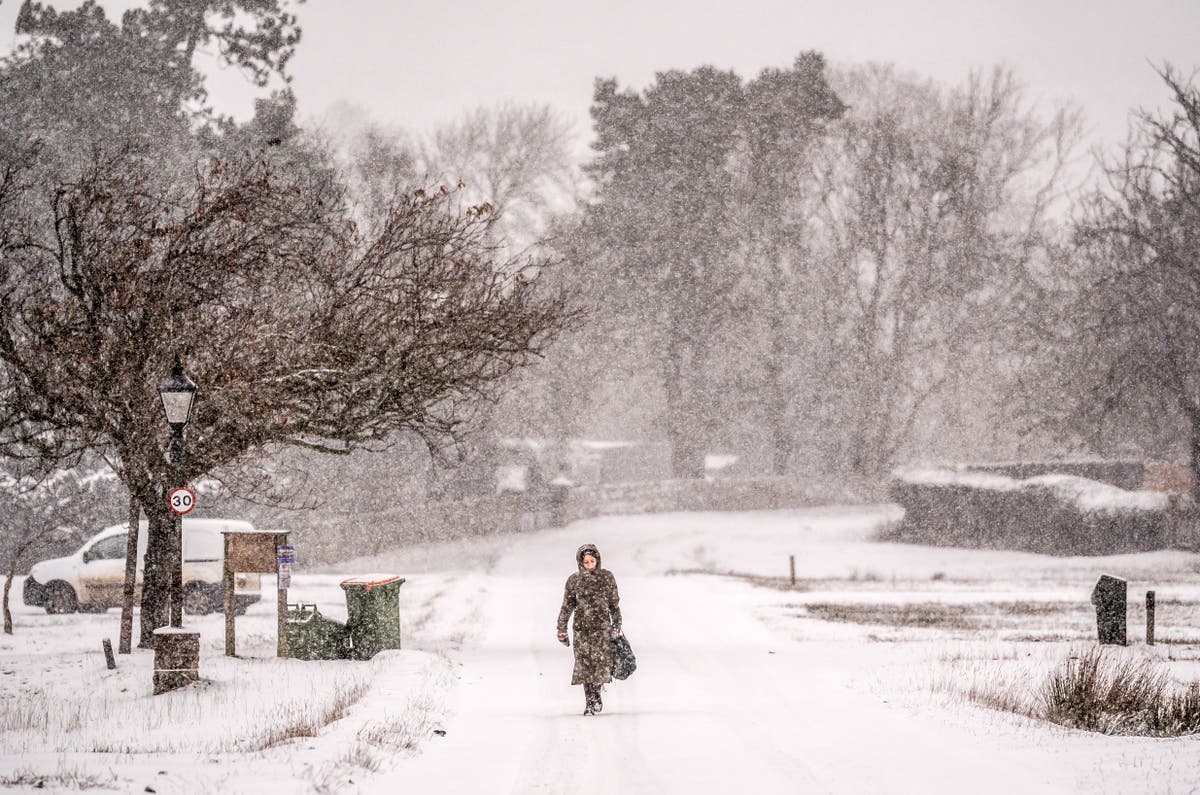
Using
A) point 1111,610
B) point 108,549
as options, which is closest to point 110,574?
point 108,549

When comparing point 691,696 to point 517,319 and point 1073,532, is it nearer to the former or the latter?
point 517,319

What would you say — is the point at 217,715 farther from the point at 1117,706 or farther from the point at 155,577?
the point at 1117,706

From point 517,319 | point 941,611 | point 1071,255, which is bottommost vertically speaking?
point 941,611

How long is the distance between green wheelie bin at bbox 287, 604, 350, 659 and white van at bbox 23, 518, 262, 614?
28.8 ft

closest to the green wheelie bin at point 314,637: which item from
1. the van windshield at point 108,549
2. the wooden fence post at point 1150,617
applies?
the van windshield at point 108,549

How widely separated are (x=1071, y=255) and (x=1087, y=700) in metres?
32.2

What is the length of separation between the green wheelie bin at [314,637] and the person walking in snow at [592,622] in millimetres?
4806

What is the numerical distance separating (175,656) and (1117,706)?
31.6 feet

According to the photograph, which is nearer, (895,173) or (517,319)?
(517,319)

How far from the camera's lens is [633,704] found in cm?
1217

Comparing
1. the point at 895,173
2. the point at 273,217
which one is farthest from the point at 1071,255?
the point at 273,217

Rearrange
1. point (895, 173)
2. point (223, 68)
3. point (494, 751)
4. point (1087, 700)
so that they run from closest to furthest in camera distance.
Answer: point (494, 751) → point (1087, 700) → point (223, 68) → point (895, 173)

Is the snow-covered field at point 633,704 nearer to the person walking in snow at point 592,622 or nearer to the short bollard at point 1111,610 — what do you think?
the person walking in snow at point 592,622

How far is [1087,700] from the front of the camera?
1087 centimetres
